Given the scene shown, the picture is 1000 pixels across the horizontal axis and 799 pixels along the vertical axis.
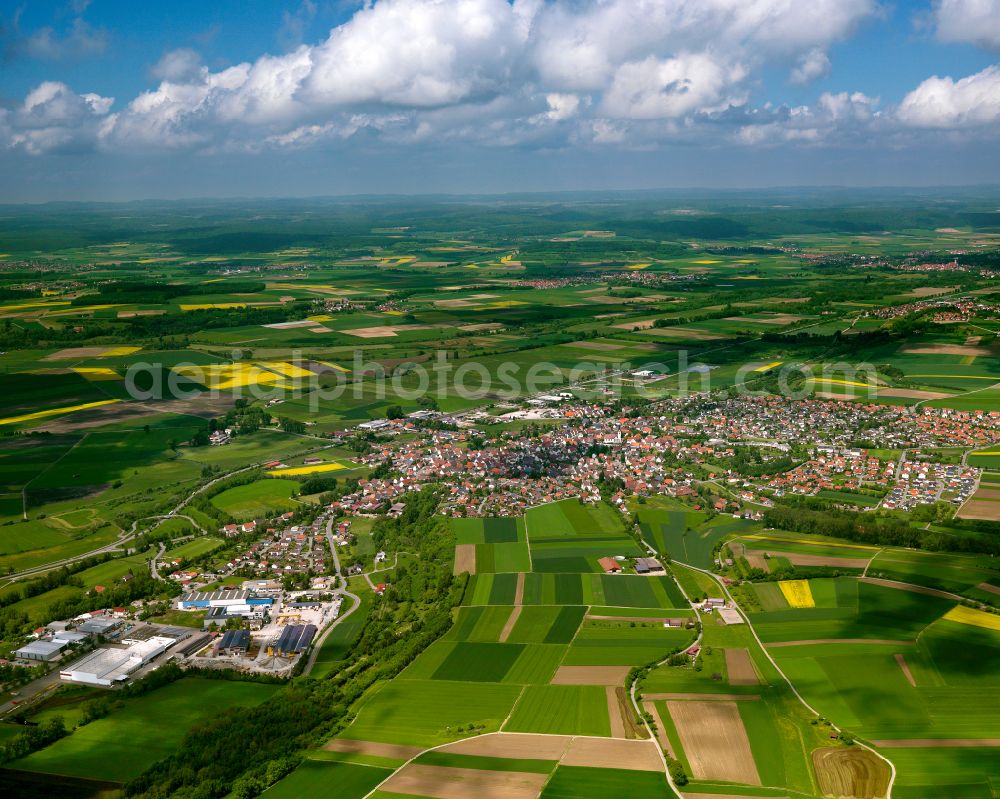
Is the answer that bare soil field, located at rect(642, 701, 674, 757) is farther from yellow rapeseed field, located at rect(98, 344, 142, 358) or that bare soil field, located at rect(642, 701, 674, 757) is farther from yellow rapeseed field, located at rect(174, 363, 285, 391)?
yellow rapeseed field, located at rect(98, 344, 142, 358)

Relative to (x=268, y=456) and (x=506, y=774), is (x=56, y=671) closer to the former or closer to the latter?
(x=506, y=774)

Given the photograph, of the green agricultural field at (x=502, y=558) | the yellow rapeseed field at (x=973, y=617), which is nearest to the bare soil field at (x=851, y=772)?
the yellow rapeseed field at (x=973, y=617)

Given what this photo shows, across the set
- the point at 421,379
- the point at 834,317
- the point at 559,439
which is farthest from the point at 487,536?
the point at 834,317

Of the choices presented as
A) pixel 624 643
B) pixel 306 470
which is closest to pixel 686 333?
pixel 306 470

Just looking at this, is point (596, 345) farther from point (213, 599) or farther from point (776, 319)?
point (213, 599)

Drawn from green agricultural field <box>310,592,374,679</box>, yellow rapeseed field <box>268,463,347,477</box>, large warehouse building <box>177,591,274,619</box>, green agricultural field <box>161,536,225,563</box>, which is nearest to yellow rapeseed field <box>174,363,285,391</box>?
yellow rapeseed field <box>268,463,347,477</box>
